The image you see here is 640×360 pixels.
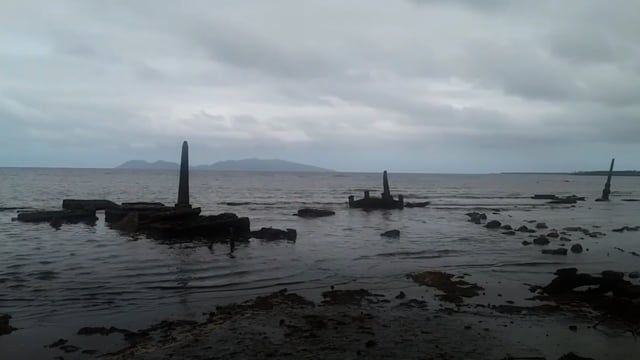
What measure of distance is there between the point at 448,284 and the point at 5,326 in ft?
39.7

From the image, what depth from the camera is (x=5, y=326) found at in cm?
1092

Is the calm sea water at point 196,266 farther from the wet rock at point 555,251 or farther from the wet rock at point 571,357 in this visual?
the wet rock at point 571,357

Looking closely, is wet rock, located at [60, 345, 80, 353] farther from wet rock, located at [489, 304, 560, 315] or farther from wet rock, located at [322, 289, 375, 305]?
wet rock, located at [489, 304, 560, 315]

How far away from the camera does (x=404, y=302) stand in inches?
527

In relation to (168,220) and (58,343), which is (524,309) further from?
(168,220)

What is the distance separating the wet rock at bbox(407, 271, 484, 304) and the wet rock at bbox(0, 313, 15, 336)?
10.7 metres

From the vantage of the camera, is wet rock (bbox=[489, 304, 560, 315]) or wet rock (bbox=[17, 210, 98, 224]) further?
wet rock (bbox=[17, 210, 98, 224])

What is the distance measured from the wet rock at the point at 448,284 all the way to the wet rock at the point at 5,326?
35.2ft

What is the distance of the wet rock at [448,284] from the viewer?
46.4 feet

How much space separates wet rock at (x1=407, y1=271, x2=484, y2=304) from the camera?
14133mm

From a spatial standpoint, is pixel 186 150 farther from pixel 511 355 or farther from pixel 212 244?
pixel 511 355

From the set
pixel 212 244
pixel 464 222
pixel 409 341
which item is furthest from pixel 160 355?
pixel 464 222

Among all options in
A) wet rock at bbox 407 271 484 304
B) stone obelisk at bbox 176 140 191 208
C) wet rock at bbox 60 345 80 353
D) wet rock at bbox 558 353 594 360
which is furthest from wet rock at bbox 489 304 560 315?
stone obelisk at bbox 176 140 191 208

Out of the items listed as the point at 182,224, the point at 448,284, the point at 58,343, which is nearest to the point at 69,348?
the point at 58,343
